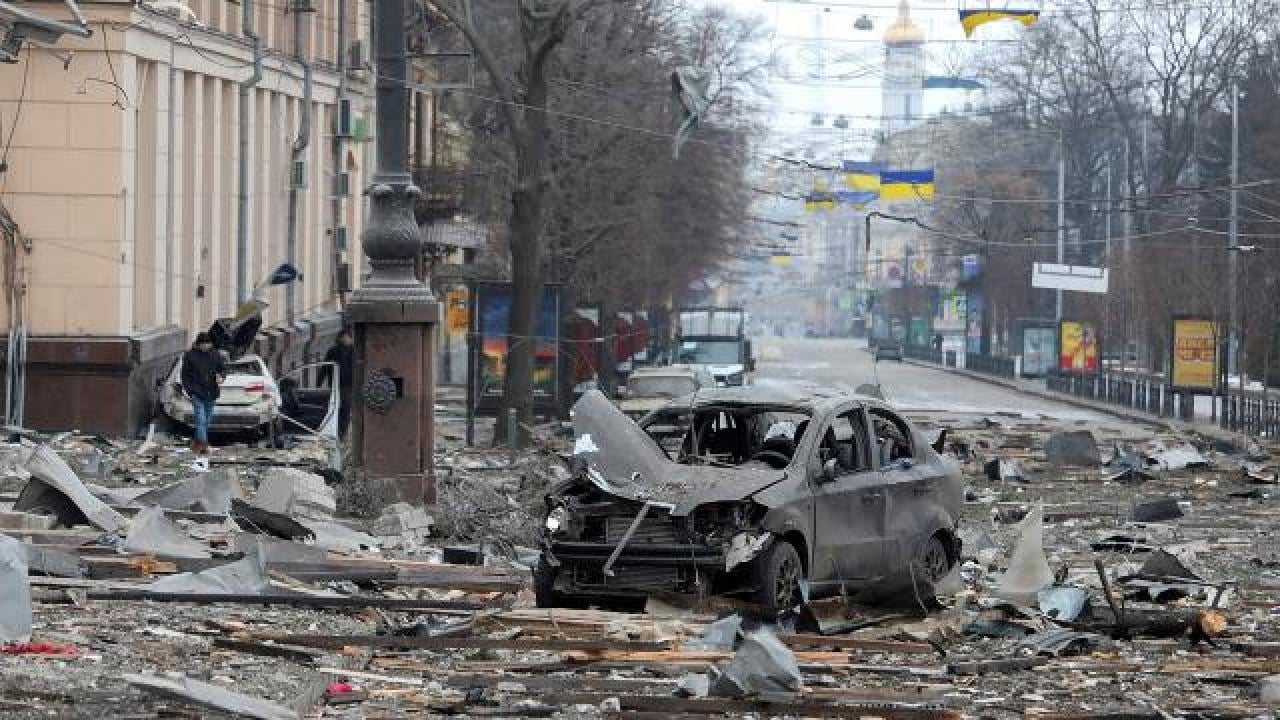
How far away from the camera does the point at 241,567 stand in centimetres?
1461

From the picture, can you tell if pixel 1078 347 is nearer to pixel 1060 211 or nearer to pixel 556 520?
pixel 1060 211

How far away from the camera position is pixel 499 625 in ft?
45.3

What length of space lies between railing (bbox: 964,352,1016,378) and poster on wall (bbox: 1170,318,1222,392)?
4525 centimetres

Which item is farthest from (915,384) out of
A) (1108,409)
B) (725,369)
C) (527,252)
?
(527,252)

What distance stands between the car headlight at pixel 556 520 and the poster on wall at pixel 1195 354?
139ft

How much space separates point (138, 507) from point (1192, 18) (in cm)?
6555

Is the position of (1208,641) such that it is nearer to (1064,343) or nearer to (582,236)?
(582,236)

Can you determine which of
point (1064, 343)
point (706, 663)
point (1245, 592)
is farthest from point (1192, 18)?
point (706, 663)

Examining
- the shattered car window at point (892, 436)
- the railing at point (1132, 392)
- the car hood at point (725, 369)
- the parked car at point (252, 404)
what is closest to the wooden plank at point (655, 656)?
the shattered car window at point (892, 436)

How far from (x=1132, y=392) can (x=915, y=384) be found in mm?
21290

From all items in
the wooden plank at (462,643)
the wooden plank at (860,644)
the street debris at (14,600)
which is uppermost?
the street debris at (14,600)

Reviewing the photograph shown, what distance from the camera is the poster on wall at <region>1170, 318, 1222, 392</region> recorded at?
183 ft

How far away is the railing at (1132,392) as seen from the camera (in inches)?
2437

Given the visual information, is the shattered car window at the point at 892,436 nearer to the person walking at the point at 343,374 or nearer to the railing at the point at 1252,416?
the person walking at the point at 343,374
